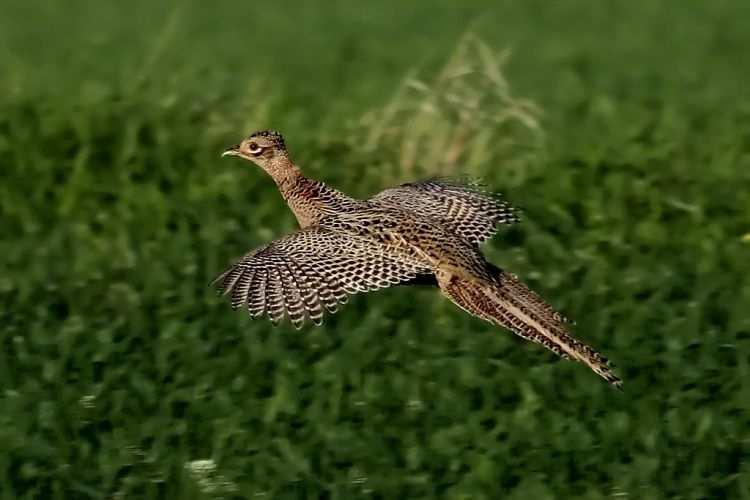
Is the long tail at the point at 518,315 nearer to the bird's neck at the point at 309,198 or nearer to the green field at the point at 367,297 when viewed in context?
the bird's neck at the point at 309,198

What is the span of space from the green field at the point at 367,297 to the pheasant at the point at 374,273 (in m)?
0.79

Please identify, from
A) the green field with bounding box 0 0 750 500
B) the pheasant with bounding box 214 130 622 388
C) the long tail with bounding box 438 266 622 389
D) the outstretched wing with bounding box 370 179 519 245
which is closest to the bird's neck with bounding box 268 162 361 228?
the pheasant with bounding box 214 130 622 388

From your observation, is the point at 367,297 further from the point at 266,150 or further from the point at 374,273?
the point at 374,273

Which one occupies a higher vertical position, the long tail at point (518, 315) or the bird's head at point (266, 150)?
the bird's head at point (266, 150)

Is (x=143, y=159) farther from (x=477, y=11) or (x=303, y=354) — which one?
(x=477, y=11)

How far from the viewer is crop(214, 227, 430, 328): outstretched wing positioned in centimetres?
700

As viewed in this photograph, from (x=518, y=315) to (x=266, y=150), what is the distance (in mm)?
1350

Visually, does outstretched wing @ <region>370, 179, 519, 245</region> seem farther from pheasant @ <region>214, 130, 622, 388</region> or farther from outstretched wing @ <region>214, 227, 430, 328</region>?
outstretched wing @ <region>214, 227, 430, 328</region>

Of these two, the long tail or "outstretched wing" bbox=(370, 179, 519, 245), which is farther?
"outstretched wing" bbox=(370, 179, 519, 245)

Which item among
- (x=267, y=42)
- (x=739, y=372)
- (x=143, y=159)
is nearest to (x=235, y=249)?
(x=143, y=159)

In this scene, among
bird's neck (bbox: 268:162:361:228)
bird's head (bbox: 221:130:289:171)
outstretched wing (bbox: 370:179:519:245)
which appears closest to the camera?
bird's neck (bbox: 268:162:361:228)

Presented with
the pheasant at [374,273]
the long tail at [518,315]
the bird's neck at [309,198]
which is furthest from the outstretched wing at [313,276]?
the bird's neck at [309,198]

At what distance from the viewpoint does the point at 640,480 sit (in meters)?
7.60

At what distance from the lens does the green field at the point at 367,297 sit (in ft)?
25.6
